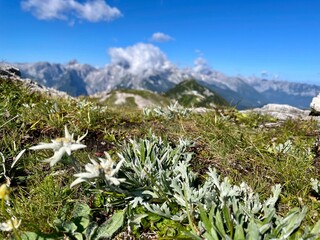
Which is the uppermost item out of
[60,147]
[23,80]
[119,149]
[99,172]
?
[23,80]

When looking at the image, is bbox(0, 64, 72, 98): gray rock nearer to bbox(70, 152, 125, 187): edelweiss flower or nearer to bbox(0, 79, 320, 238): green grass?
bbox(0, 79, 320, 238): green grass

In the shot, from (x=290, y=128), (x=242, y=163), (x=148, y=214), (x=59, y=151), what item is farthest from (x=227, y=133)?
(x=59, y=151)

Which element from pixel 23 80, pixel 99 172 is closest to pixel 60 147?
pixel 99 172

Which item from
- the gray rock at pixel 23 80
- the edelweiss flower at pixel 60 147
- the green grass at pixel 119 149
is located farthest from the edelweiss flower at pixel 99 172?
the gray rock at pixel 23 80

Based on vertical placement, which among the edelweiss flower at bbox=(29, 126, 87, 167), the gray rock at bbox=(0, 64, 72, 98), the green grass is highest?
the gray rock at bbox=(0, 64, 72, 98)

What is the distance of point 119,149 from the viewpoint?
199 inches

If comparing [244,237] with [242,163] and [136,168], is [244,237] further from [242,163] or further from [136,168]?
[242,163]

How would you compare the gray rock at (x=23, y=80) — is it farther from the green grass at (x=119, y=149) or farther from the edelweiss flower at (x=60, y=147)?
the edelweiss flower at (x=60, y=147)

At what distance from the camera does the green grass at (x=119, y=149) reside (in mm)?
3875

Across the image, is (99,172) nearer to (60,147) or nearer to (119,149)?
(60,147)

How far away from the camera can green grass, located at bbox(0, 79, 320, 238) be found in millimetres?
3875

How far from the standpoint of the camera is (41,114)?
263 inches

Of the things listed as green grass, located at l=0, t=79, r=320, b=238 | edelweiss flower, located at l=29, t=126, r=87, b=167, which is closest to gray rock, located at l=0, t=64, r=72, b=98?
green grass, located at l=0, t=79, r=320, b=238

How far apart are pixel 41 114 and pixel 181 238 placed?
4.54m
